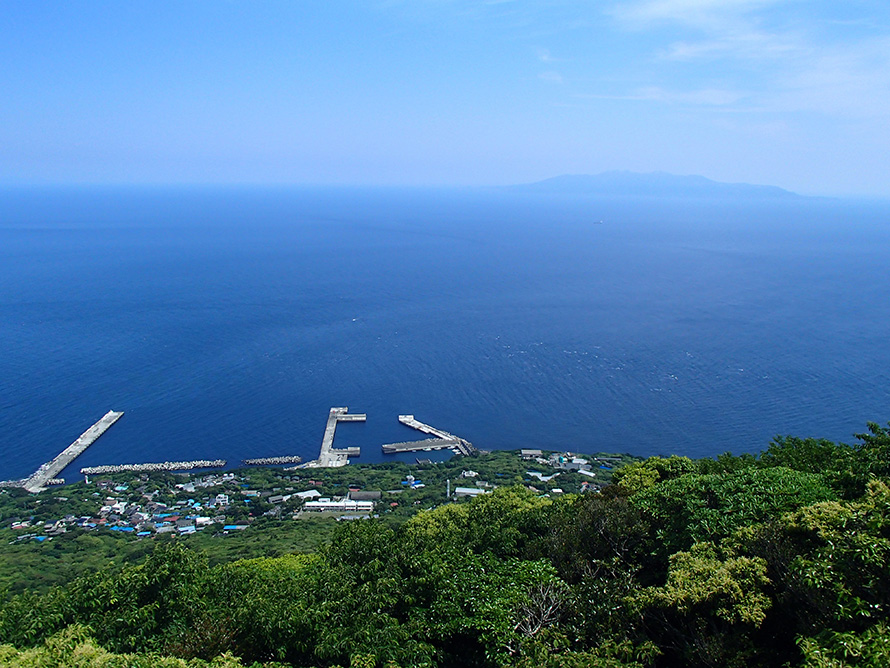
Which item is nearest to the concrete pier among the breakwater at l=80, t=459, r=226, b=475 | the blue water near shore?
the blue water near shore

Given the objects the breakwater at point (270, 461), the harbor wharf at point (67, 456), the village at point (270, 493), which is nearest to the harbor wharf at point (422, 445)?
the village at point (270, 493)

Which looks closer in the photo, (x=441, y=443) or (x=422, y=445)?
(x=422, y=445)

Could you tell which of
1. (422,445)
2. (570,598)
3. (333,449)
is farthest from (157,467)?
(570,598)

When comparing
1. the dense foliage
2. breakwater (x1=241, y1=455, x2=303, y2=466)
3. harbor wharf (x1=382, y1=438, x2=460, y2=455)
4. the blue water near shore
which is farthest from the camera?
the blue water near shore

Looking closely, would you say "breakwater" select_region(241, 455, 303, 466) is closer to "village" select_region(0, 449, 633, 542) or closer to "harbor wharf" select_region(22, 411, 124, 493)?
"village" select_region(0, 449, 633, 542)

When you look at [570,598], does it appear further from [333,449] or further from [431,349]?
[431,349]

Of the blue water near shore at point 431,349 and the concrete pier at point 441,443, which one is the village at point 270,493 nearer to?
the concrete pier at point 441,443

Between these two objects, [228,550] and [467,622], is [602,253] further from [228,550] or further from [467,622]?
[467,622]
